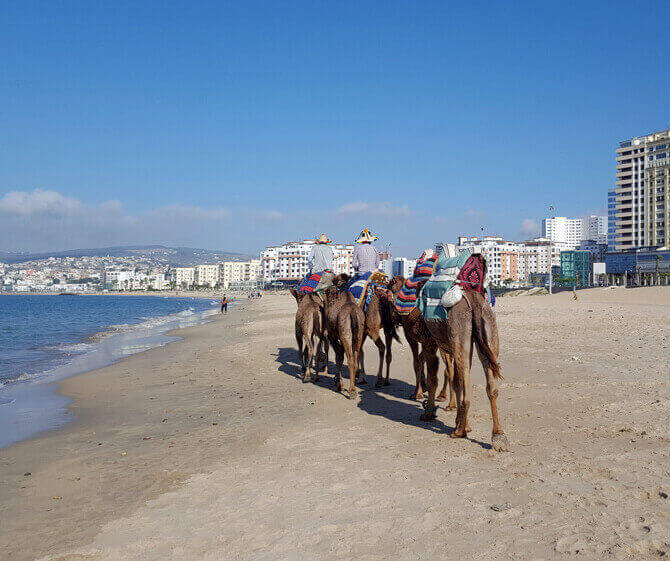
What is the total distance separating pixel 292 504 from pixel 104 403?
25.8 feet

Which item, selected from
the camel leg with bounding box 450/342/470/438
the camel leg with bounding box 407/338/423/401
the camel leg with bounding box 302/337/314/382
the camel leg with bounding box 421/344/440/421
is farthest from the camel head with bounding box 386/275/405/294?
the camel leg with bounding box 450/342/470/438

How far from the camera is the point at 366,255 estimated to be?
1160 cm

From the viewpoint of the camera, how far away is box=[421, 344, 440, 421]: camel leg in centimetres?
825

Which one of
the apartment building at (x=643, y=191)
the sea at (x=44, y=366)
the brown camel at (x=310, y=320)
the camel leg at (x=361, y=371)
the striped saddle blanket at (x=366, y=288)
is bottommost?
the sea at (x=44, y=366)

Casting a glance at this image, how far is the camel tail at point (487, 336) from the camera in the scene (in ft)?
22.2

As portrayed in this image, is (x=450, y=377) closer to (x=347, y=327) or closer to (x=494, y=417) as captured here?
(x=494, y=417)

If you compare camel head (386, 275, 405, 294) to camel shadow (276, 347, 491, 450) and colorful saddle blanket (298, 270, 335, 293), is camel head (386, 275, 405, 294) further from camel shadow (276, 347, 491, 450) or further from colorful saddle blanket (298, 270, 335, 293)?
camel shadow (276, 347, 491, 450)

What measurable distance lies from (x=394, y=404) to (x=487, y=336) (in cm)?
346

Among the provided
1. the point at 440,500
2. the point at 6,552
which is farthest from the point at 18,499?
the point at 440,500

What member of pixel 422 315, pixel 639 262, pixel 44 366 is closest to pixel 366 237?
pixel 422 315

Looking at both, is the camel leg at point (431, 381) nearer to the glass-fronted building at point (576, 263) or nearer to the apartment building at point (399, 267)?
the apartment building at point (399, 267)

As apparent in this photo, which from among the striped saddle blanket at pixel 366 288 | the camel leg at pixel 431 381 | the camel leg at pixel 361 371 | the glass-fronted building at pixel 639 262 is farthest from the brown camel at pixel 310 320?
the glass-fronted building at pixel 639 262

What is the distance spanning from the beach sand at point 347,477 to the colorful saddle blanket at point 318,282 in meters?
2.48

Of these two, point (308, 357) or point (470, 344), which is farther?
point (308, 357)
